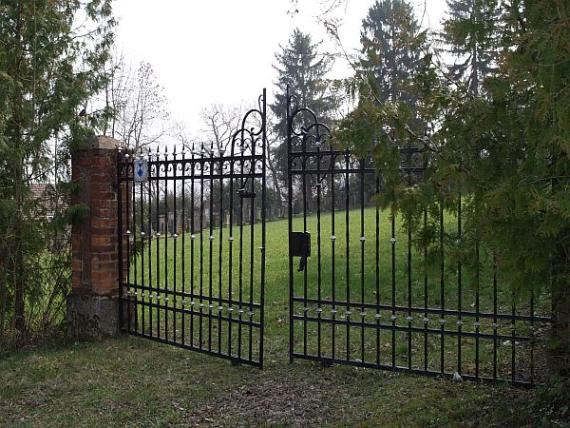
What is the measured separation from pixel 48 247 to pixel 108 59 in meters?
2.24

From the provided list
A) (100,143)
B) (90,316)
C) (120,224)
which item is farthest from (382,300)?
(100,143)

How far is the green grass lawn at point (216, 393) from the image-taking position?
4.39m

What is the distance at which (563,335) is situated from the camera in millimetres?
4082

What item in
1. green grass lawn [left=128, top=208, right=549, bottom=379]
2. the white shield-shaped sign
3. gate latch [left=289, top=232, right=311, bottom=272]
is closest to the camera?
green grass lawn [left=128, top=208, right=549, bottom=379]

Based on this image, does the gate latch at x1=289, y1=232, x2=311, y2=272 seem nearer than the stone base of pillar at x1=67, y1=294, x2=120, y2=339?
Yes

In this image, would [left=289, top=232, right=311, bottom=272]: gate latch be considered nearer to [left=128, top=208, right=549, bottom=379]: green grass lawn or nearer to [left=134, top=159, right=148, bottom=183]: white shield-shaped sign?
[left=128, top=208, right=549, bottom=379]: green grass lawn

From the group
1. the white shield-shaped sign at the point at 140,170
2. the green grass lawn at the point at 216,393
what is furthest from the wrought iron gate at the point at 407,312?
the white shield-shaped sign at the point at 140,170

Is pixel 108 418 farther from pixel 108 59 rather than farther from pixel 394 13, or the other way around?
pixel 108 59

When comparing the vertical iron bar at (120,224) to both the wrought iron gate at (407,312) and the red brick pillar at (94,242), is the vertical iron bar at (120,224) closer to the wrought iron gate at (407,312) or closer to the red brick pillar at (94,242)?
the red brick pillar at (94,242)

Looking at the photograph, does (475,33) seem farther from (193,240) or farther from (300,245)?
(193,240)

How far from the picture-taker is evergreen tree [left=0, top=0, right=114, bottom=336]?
252 inches

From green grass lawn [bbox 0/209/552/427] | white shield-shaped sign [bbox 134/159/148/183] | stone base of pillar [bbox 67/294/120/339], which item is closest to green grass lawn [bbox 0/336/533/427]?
green grass lawn [bbox 0/209/552/427]

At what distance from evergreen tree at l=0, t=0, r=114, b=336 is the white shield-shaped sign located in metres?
0.70

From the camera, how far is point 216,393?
5145mm
